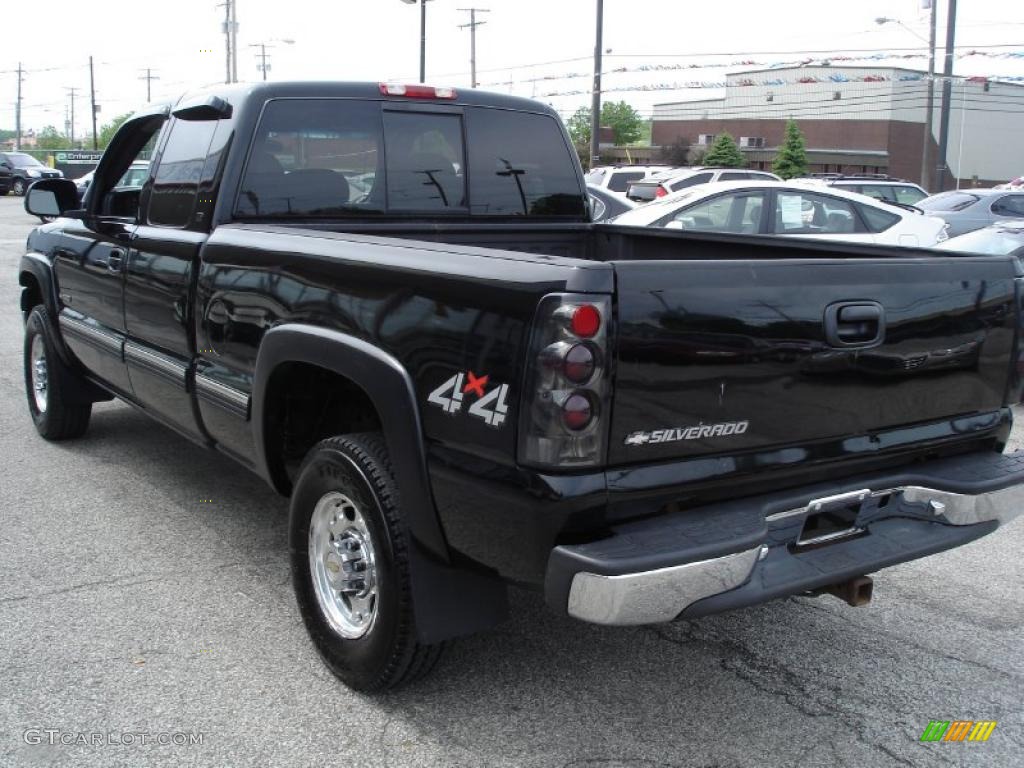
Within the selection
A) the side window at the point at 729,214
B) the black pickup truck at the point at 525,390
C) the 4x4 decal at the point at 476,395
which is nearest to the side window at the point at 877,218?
the side window at the point at 729,214

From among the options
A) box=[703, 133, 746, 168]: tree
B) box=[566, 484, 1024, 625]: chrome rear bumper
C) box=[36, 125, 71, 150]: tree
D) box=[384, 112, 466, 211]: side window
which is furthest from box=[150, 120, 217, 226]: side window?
box=[36, 125, 71, 150]: tree

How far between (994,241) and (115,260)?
27.8ft

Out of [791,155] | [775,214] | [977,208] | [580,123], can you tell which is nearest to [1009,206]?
[977,208]

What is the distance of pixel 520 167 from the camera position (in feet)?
16.4

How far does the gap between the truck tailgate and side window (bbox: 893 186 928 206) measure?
64.9 feet

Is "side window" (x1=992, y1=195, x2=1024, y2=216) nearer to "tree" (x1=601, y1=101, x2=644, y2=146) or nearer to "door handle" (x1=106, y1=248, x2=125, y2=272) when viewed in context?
"door handle" (x1=106, y1=248, x2=125, y2=272)

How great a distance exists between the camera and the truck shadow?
Result: 126 inches

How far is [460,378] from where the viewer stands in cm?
287

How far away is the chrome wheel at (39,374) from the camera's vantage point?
654 centimetres

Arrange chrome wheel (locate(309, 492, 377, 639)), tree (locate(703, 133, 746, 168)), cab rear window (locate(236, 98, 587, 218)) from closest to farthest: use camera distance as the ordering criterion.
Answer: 1. chrome wheel (locate(309, 492, 377, 639))
2. cab rear window (locate(236, 98, 587, 218))
3. tree (locate(703, 133, 746, 168))

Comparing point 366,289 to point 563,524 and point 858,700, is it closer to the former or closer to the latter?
point 563,524

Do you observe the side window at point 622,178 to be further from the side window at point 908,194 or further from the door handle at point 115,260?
the door handle at point 115,260

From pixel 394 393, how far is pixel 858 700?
6.22 feet

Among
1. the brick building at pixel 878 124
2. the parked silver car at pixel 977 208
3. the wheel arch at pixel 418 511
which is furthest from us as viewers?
the brick building at pixel 878 124
